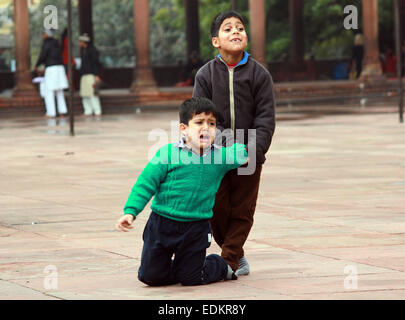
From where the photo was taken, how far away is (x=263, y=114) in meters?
6.42

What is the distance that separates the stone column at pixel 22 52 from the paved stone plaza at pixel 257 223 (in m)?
9.28

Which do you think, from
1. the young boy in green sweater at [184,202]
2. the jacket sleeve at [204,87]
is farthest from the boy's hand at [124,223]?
the jacket sleeve at [204,87]

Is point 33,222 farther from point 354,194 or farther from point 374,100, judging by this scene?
point 374,100

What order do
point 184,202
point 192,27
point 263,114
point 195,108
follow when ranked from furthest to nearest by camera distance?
point 192,27
point 263,114
point 184,202
point 195,108

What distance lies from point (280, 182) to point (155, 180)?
5.50 m

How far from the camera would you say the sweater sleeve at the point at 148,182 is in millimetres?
6051

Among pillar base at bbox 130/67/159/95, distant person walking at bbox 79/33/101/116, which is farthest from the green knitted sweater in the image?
pillar base at bbox 130/67/159/95

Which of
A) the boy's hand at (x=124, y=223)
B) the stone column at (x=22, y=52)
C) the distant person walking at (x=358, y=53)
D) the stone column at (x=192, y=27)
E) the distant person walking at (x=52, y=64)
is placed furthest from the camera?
the stone column at (x=192, y=27)

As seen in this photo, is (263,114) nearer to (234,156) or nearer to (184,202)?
(234,156)

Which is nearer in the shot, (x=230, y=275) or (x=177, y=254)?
(x=177, y=254)

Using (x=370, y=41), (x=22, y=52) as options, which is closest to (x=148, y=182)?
(x=22, y=52)

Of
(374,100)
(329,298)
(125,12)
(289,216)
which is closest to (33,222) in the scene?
(289,216)

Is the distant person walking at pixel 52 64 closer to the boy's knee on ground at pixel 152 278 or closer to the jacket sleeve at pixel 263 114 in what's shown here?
the jacket sleeve at pixel 263 114

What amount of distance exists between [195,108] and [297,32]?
33347 mm
